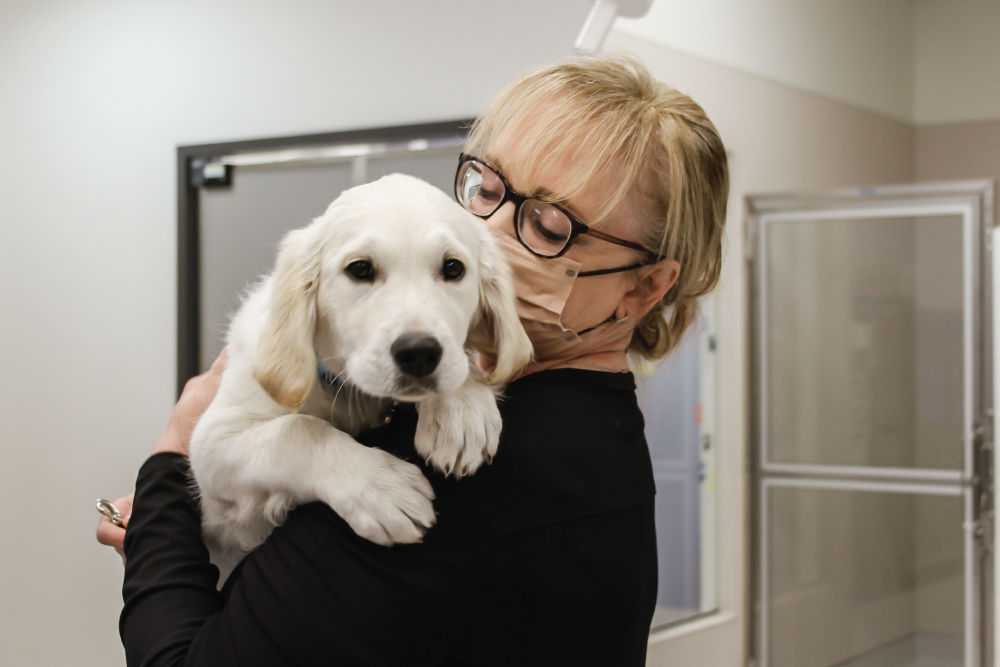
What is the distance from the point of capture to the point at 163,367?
1.83m

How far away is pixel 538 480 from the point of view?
909mm

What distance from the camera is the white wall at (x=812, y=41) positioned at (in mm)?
3154

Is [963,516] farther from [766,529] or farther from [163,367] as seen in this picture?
[163,367]

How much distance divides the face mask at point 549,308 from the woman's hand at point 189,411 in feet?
1.37

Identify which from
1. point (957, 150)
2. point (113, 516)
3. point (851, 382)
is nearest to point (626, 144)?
point (113, 516)

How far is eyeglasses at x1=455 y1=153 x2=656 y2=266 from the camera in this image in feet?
3.60

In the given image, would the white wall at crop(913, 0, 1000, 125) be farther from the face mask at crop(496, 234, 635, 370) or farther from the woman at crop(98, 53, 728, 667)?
the face mask at crop(496, 234, 635, 370)

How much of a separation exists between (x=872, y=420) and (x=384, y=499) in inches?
120

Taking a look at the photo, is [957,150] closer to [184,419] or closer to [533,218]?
[533,218]

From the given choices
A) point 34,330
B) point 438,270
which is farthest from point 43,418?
point 438,270

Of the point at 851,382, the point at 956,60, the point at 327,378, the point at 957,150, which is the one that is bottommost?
the point at 851,382

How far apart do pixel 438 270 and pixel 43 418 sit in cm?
105

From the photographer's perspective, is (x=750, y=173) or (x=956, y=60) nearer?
(x=750, y=173)

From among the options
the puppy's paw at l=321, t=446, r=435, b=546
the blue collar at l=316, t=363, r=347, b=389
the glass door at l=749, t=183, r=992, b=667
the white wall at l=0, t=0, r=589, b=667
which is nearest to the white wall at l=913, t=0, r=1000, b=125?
the glass door at l=749, t=183, r=992, b=667
